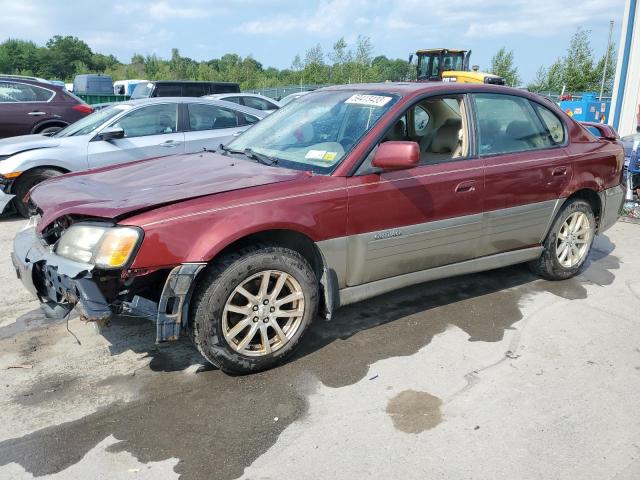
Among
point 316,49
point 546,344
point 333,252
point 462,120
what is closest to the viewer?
point 333,252

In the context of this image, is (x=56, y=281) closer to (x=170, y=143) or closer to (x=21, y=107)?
(x=170, y=143)

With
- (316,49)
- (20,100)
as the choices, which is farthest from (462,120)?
(316,49)

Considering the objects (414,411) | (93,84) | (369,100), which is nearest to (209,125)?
(369,100)

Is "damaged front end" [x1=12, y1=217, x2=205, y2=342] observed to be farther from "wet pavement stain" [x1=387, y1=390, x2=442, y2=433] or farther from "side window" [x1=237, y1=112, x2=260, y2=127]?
"side window" [x1=237, y1=112, x2=260, y2=127]

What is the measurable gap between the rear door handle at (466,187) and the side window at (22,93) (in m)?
8.34

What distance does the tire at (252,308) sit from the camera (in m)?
3.04

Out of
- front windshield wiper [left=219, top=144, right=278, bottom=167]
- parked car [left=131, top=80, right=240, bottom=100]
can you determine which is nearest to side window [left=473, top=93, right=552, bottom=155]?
front windshield wiper [left=219, top=144, right=278, bottom=167]

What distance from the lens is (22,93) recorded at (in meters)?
9.54

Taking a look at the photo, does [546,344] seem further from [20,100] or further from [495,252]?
[20,100]

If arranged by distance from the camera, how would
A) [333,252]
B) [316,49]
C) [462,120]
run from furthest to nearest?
[316,49]
[462,120]
[333,252]

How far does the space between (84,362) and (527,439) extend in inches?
104

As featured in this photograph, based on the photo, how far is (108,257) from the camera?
2836 mm

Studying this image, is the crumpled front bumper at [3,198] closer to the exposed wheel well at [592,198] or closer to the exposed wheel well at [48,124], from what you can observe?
the exposed wheel well at [48,124]

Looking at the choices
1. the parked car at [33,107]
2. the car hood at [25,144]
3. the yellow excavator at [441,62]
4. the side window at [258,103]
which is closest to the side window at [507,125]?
the car hood at [25,144]
